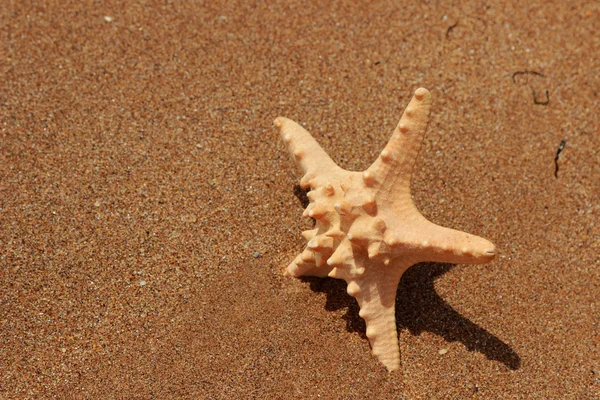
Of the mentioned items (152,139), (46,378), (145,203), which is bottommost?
(46,378)

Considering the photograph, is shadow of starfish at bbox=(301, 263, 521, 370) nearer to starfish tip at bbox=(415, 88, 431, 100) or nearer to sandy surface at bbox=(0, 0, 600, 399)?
sandy surface at bbox=(0, 0, 600, 399)

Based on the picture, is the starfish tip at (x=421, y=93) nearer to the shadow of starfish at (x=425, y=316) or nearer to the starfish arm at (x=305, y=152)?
the starfish arm at (x=305, y=152)

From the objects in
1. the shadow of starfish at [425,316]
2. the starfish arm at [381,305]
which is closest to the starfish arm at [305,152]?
the starfish arm at [381,305]

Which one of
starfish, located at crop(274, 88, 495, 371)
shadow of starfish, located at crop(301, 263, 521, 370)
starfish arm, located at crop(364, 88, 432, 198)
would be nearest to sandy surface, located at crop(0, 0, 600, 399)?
shadow of starfish, located at crop(301, 263, 521, 370)

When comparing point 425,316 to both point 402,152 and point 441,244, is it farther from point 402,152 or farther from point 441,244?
point 402,152

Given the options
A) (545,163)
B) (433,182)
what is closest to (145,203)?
(433,182)

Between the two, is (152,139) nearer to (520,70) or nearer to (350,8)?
(350,8)

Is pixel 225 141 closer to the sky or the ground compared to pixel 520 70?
closer to the ground
